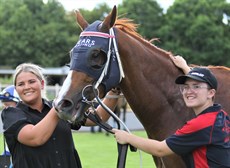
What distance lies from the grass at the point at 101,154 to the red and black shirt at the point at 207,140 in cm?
319

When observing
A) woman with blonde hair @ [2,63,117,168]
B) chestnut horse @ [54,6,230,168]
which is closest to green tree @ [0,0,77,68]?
chestnut horse @ [54,6,230,168]

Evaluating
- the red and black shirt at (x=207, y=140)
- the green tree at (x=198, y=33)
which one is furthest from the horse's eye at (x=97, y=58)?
the green tree at (x=198, y=33)

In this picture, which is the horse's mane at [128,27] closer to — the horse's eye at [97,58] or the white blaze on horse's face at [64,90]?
the horse's eye at [97,58]

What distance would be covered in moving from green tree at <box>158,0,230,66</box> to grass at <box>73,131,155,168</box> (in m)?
32.6

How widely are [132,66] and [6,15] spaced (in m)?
52.5

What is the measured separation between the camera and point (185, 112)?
3668mm

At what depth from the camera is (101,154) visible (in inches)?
374

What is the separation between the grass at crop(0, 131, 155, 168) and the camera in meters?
8.18

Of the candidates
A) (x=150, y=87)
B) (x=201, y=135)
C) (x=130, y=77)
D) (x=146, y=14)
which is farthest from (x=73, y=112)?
(x=146, y=14)

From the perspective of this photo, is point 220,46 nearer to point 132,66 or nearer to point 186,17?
point 186,17

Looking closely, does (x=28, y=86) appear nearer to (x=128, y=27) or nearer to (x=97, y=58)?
(x=97, y=58)

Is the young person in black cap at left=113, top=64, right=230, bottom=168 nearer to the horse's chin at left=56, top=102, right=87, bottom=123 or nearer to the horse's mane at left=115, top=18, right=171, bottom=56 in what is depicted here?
the horse's chin at left=56, top=102, right=87, bottom=123

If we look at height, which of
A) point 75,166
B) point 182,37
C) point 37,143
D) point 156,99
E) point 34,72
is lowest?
point 75,166

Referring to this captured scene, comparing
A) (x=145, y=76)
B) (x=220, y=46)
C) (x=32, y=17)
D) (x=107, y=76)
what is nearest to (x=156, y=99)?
(x=145, y=76)
